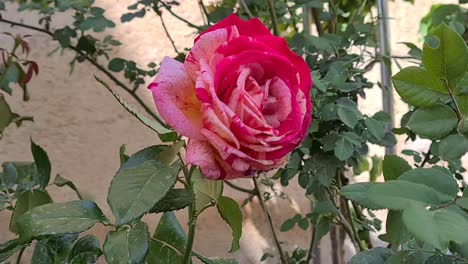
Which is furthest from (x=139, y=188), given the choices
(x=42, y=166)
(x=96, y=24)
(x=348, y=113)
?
(x=96, y=24)

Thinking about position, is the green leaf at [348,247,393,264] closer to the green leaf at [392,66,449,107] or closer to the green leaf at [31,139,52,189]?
the green leaf at [392,66,449,107]

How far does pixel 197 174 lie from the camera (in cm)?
37

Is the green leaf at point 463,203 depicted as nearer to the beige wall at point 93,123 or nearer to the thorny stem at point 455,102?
the thorny stem at point 455,102

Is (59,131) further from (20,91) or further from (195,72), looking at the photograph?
(195,72)

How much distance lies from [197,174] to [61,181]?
0.35m

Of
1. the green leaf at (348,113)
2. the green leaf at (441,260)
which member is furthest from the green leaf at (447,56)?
the green leaf at (348,113)

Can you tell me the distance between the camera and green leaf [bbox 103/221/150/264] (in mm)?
355

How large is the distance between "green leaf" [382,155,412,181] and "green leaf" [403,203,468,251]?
12cm

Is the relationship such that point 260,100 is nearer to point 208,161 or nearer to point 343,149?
point 208,161

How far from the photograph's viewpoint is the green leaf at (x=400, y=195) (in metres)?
0.28

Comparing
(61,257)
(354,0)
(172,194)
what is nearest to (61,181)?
(61,257)

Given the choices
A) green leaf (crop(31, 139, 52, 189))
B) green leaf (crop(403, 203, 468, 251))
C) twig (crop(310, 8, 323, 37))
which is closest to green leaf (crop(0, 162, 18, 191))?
green leaf (crop(31, 139, 52, 189))

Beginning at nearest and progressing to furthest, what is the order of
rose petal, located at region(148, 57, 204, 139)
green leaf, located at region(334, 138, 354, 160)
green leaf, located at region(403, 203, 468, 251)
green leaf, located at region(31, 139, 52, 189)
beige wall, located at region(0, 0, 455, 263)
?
1. green leaf, located at region(403, 203, 468, 251)
2. rose petal, located at region(148, 57, 204, 139)
3. green leaf, located at region(31, 139, 52, 189)
4. green leaf, located at region(334, 138, 354, 160)
5. beige wall, located at region(0, 0, 455, 263)

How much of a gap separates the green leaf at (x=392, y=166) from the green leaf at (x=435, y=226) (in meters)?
0.12
